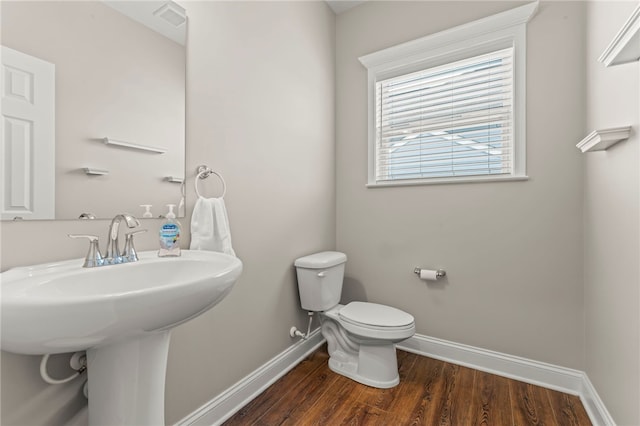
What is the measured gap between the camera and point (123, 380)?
87cm

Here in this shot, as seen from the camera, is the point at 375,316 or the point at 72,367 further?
→ the point at 375,316

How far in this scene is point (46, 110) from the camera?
2.93 ft

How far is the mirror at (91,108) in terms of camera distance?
0.85 meters

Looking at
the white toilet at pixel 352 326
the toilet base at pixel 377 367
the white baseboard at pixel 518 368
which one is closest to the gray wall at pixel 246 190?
the white toilet at pixel 352 326

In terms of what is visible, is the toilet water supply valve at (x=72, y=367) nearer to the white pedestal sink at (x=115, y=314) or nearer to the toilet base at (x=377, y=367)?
the white pedestal sink at (x=115, y=314)

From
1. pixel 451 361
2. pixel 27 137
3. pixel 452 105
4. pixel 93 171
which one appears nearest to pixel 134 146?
pixel 93 171

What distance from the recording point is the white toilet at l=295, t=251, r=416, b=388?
1.66 m

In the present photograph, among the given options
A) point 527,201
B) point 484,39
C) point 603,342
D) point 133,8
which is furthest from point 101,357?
point 484,39

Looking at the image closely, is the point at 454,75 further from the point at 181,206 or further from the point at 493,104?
the point at 181,206

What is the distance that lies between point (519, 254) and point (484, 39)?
1351mm

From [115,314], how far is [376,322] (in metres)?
1.35

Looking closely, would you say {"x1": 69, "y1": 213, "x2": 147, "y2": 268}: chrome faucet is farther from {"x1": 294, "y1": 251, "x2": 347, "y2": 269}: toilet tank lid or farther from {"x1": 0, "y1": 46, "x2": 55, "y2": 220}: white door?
{"x1": 294, "y1": 251, "x2": 347, "y2": 269}: toilet tank lid

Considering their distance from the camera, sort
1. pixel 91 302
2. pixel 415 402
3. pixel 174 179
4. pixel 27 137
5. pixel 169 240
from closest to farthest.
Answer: pixel 91 302 < pixel 27 137 < pixel 169 240 < pixel 174 179 < pixel 415 402

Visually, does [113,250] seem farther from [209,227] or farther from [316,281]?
[316,281]
